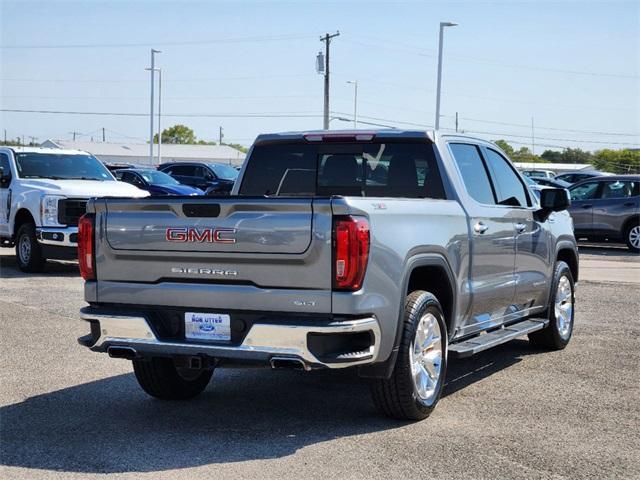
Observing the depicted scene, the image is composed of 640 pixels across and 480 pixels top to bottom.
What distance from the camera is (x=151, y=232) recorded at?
20.3ft

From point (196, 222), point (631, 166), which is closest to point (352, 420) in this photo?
point (196, 222)

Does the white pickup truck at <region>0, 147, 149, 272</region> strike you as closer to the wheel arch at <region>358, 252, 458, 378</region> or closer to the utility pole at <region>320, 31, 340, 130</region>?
the wheel arch at <region>358, 252, 458, 378</region>

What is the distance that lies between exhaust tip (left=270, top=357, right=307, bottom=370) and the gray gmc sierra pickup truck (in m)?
0.01

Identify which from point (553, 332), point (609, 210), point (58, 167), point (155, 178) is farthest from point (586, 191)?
point (553, 332)

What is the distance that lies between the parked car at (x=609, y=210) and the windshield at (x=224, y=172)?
11.7 metres

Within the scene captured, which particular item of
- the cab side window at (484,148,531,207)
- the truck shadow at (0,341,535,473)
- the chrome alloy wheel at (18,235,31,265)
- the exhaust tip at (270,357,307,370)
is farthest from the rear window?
the chrome alloy wheel at (18,235,31,265)

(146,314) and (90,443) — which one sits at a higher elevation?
(146,314)

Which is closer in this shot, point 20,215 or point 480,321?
point 480,321

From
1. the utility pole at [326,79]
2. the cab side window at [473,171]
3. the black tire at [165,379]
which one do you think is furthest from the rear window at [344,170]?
the utility pole at [326,79]

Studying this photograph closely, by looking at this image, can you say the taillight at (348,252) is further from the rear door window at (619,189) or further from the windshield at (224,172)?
the windshield at (224,172)

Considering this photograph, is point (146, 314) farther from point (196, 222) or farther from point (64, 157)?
point (64, 157)

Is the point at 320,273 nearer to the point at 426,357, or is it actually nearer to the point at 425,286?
the point at 426,357

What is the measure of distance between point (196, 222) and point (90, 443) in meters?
1.47

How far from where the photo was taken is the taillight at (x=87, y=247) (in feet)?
21.1
